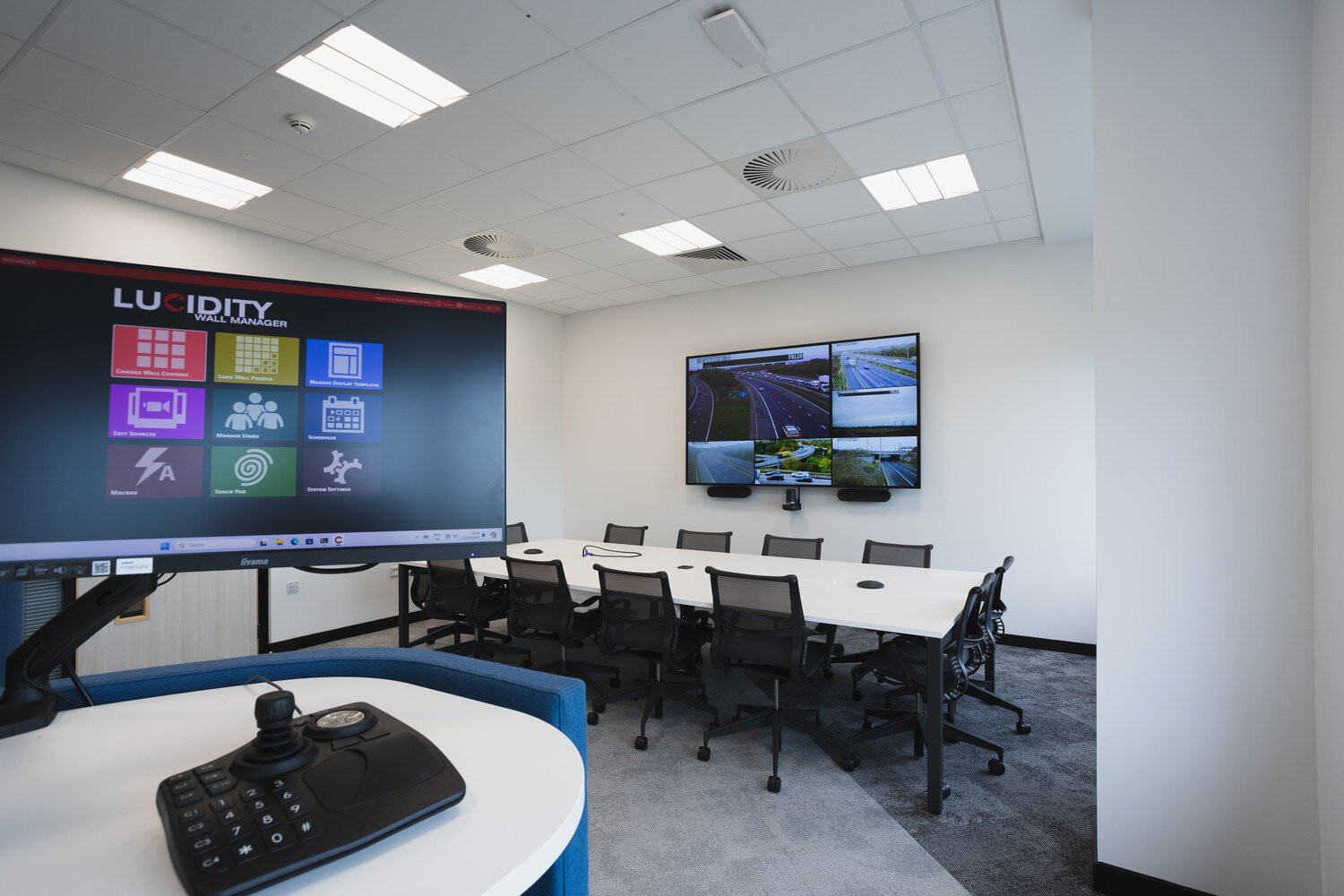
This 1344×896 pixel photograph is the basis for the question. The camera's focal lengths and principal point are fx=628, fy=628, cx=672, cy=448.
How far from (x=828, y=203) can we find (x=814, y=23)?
1877 mm

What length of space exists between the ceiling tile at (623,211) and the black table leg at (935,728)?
10.9ft

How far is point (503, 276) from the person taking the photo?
20.2 feet

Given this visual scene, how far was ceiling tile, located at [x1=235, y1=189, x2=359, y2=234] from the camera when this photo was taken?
435 centimetres

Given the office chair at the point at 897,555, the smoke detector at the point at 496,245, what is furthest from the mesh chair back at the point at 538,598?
the smoke detector at the point at 496,245

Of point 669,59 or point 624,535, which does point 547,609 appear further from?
point 669,59

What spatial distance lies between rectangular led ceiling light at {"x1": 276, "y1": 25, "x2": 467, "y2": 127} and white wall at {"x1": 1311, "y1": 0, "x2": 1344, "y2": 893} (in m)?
3.28

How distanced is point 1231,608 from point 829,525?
398 centimetres

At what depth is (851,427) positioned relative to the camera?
5785 millimetres

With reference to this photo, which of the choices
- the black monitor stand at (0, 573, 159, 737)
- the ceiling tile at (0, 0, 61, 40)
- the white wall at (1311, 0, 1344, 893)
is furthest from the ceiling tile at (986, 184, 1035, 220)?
the ceiling tile at (0, 0, 61, 40)

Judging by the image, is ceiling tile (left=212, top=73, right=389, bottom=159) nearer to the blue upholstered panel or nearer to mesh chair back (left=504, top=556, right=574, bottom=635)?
mesh chair back (left=504, top=556, right=574, bottom=635)

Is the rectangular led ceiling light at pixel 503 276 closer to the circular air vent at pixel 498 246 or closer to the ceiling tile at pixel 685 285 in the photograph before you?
the circular air vent at pixel 498 246

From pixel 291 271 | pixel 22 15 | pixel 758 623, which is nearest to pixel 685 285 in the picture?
pixel 291 271

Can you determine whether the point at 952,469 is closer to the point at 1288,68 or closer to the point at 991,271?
the point at 991,271

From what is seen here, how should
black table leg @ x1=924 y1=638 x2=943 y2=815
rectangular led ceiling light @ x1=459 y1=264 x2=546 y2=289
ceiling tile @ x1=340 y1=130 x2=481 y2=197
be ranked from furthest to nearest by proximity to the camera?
rectangular led ceiling light @ x1=459 y1=264 x2=546 y2=289
ceiling tile @ x1=340 y1=130 x2=481 y2=197
black table leg @ x1=924 y1=638 x2=943 y2=815
